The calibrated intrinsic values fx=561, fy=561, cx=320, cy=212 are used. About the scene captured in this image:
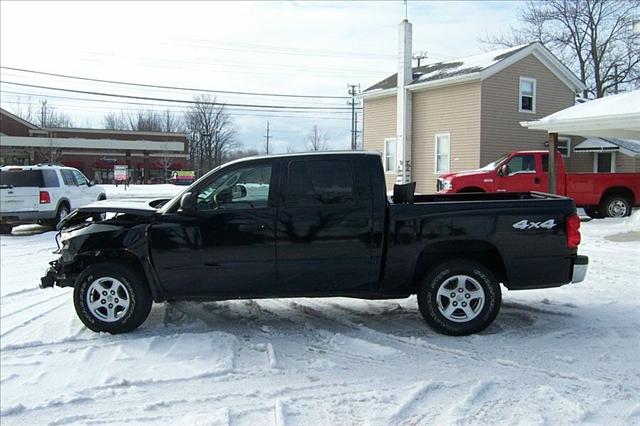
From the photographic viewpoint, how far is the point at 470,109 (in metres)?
22.3

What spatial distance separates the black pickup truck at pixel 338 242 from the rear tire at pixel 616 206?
35.8ft

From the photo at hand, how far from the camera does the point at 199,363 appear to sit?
16.4 feet

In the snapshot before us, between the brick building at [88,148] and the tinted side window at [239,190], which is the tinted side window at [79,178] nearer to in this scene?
the tinted side window at [239,190]

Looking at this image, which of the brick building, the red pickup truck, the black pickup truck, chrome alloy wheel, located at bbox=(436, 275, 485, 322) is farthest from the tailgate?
the brick building

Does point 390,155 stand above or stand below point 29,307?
above

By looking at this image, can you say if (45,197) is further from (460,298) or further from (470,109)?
(470,109)

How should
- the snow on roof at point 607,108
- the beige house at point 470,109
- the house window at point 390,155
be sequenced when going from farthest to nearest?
the house window at point 390,155
the beige house at point 470,109
the snow on roof at point 607,108

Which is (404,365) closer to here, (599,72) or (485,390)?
(485,390)

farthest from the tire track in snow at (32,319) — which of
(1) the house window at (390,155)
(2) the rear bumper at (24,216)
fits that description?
(1) the house window at (390,155)

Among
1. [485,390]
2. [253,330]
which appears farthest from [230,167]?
[485,390]

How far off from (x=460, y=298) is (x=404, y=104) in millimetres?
19692

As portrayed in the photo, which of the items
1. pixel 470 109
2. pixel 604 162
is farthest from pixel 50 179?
pixel 604 162

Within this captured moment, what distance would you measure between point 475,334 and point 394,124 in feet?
68.9

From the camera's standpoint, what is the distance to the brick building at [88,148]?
42094mm
